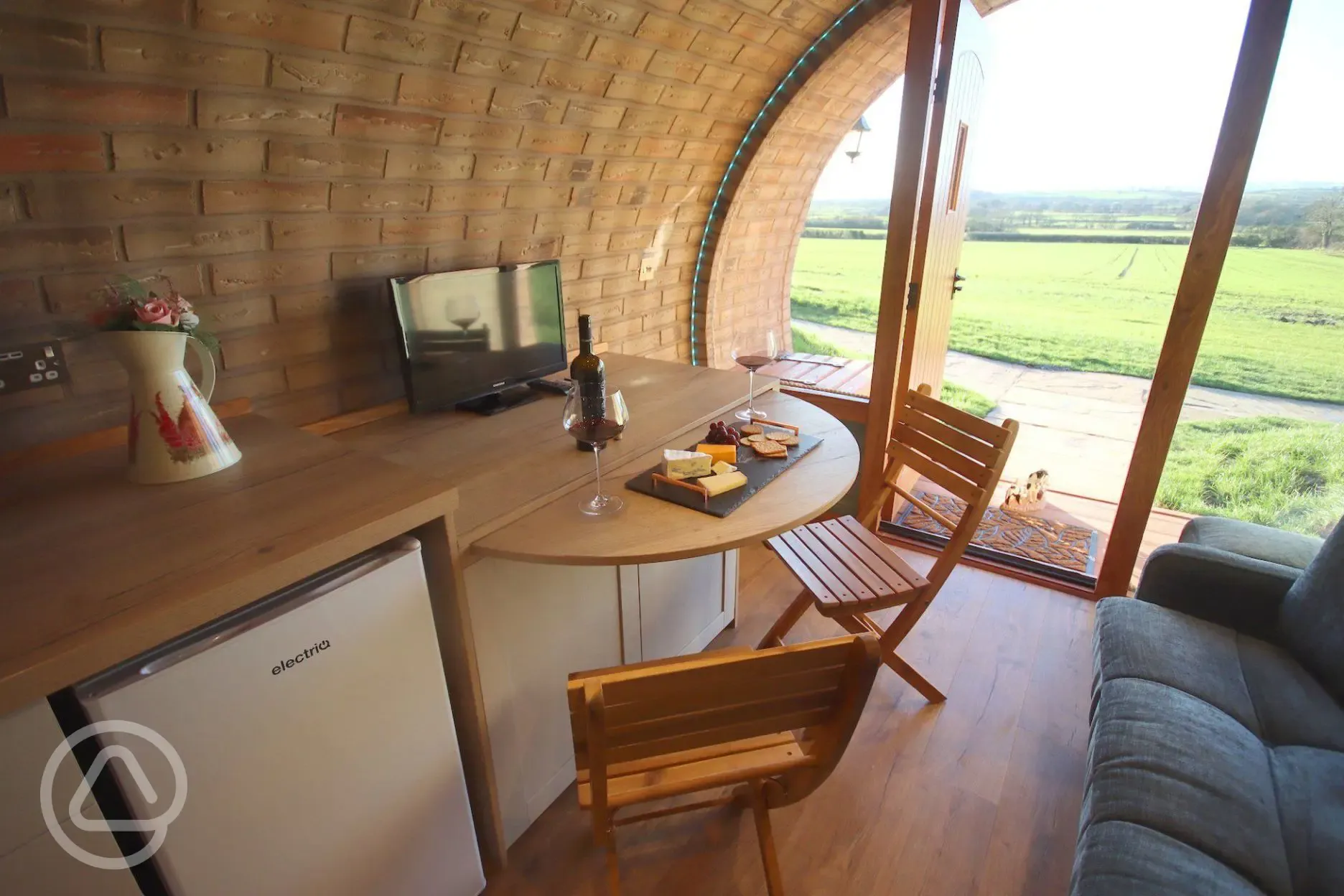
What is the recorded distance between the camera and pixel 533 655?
4.86 feet

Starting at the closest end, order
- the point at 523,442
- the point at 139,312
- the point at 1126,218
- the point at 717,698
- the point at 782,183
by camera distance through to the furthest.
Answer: the point at 717,698
the point at 139,312
the point at 523,442
the point at 1126,218
the point at 782,183

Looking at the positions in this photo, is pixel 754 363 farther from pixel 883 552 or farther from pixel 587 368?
pixel 883 552

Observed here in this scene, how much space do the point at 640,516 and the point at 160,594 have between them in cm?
80

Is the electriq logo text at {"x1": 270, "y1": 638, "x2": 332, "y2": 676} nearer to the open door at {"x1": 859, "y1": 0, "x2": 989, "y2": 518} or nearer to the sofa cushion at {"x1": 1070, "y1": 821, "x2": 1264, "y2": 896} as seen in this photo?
the sofa cushion at {"x1": 1070, "y1": 821, "x2": 1264, "y2": 896}

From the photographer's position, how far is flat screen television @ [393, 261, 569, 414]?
1777 millimetres

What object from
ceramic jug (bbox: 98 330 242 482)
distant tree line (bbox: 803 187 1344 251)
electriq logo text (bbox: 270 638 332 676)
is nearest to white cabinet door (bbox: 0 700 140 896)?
electriq logo text (bbox: 270 638 332 676)

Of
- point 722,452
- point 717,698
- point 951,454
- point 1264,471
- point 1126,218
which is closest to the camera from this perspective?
point 717,698

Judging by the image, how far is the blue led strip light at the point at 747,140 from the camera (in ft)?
8.78

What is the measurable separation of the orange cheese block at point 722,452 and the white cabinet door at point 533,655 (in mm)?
408

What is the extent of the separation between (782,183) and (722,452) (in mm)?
2450

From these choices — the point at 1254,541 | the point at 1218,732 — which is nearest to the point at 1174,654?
the point at 1218,732

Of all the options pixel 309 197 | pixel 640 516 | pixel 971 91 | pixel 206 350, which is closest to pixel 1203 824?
pixel 640 516

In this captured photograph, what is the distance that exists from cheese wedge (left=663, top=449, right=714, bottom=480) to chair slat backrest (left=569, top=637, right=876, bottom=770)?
1.62 ft

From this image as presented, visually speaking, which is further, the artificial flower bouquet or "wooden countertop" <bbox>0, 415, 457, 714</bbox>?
the artificial flower bouquet
